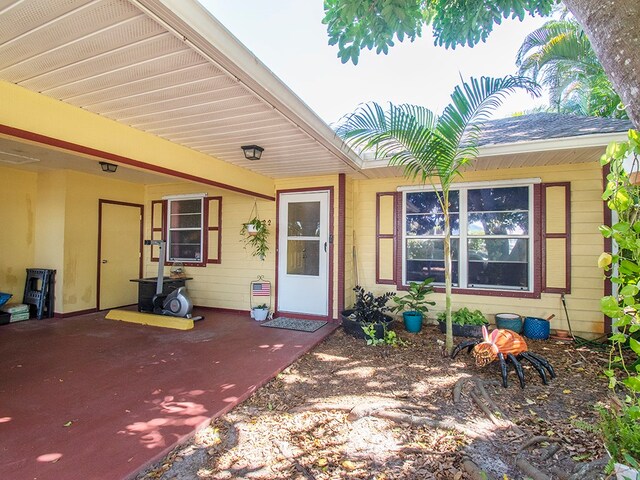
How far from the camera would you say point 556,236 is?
14.7ft

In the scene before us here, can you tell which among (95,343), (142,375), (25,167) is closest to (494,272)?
(142,375)

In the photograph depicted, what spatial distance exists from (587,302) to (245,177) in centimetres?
516

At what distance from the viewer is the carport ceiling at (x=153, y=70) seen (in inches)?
66.0

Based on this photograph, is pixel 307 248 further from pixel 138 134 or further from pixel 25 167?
pixel 25 167

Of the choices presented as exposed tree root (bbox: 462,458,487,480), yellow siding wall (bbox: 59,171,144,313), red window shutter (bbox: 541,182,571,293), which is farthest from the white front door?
exposed tree root (bbox: 462,458,487,480)

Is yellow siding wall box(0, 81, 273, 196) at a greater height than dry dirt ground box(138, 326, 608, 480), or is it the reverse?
yellow siding wall box(0, 81, 273, 196)

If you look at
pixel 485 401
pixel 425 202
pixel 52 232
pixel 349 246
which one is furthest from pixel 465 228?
pixel 52 232

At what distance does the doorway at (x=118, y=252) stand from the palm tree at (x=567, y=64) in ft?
33.1

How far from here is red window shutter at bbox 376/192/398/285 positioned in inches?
213

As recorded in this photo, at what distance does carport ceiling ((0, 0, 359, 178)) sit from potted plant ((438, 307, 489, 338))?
3.11 meters

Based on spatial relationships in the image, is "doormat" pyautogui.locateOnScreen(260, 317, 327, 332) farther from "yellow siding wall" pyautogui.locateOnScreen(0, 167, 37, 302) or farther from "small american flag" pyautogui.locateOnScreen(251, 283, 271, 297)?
"yellow siding wall" pyautogui.locateOnScreen(0, 167, 37, 302)

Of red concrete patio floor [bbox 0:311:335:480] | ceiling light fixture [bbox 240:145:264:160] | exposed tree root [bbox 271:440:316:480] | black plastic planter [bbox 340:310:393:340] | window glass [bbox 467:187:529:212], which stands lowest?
exposed tree root [bbox 271:440:316:480]

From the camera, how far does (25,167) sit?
5.34 m

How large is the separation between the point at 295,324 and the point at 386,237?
209 centimetres
